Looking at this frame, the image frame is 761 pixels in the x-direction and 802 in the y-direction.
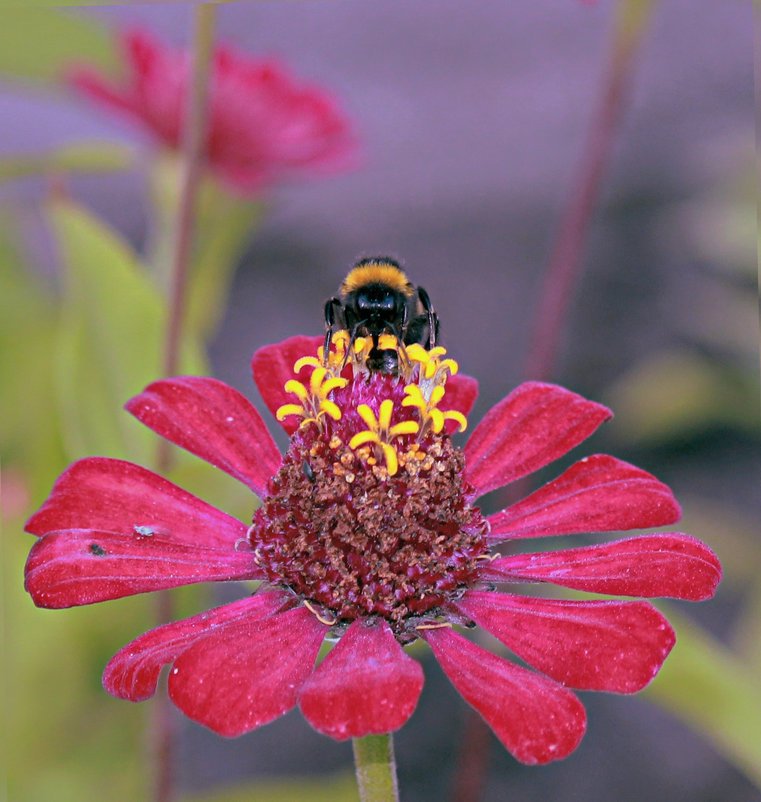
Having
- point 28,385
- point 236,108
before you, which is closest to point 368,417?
→ point 236,108

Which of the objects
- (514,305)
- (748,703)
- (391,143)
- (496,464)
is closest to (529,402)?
(496,464)

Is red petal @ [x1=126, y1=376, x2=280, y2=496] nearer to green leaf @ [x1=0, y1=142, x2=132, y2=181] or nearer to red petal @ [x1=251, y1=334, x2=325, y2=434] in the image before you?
red petal @ [x1=251, y1=334, x2=325, y2=434]

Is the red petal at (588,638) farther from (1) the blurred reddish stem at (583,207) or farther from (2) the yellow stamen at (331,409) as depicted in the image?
(1) the blurred reddish stem at (583,207)

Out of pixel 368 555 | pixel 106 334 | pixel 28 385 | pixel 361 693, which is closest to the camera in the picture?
pixel 361 693

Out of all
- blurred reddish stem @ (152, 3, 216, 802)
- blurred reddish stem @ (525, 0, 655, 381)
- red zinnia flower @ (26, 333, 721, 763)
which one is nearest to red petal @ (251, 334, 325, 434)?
red zinnia flower @ (26, 333, 721, 763)

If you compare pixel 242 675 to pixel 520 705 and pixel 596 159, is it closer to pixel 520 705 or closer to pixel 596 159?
pixel 520 705

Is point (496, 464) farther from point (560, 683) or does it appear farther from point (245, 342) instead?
point (245, 342)
